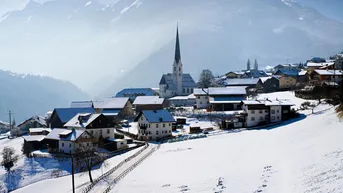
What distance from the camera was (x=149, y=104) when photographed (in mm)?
90438

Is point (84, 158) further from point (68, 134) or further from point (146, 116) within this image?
point (146, 116)

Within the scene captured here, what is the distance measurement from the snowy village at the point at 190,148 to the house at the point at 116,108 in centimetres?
25

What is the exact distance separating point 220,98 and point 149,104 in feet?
59.0

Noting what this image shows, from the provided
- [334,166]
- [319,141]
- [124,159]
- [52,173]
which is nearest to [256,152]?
[319,141]

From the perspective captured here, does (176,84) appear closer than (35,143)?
No

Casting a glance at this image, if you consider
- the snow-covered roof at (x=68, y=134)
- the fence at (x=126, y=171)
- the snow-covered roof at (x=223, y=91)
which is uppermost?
the snow-covered roof at (x=223, y=91)

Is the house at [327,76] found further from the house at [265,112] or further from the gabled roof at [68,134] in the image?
the gabled roof at [68,134]

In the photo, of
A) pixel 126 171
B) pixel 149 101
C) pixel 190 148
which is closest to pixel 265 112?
pixel 190 148

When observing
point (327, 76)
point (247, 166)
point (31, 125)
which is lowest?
point (31, 125)

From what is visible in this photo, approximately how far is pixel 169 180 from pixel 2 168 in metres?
29.6

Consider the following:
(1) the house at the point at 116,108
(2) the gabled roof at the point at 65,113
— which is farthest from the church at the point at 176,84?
(2) the gabled roof at the point at 65,113

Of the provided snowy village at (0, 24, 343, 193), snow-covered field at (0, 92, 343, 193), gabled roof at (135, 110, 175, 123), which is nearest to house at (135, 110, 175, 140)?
gabled roof at (135, 110, 175, 123)

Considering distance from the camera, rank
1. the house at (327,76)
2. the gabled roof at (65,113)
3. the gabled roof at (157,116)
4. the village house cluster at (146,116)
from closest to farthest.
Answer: the village house cluster at (146,116) < the gabled roof at (157,116) < the gabled roof at (65,113) < the house at (327,76)

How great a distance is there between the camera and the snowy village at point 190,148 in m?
30.2
